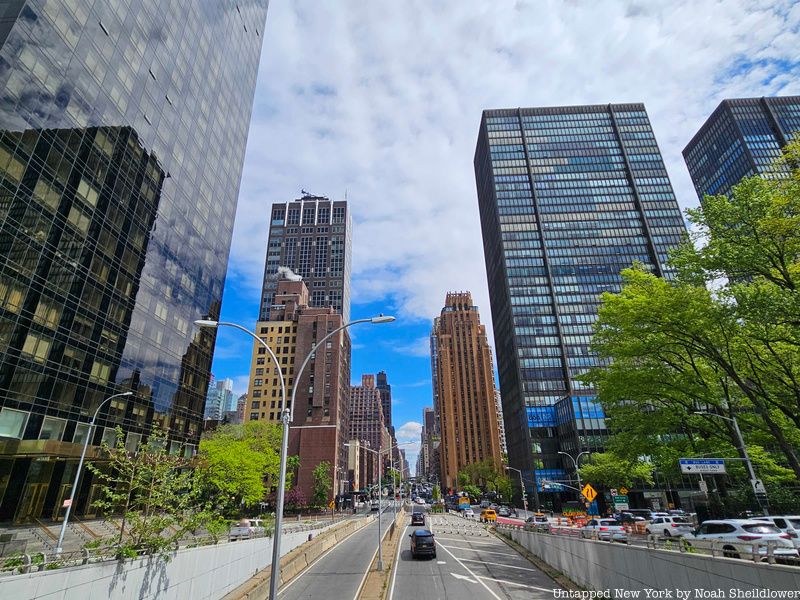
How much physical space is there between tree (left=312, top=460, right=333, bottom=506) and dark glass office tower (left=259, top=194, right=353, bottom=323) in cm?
7264

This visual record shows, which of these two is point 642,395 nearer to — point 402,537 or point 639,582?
point 639,582

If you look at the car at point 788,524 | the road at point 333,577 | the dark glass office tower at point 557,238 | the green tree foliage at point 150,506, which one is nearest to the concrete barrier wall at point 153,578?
the green tree foliage at point 150,506

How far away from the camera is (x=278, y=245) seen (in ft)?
552

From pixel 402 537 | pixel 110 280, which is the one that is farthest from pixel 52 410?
pixel 402 537

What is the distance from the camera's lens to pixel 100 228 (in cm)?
3997

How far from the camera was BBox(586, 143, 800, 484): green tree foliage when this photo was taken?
61.3 ft

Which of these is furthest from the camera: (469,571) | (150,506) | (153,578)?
(469,571)

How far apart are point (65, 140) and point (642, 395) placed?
49.9 meters

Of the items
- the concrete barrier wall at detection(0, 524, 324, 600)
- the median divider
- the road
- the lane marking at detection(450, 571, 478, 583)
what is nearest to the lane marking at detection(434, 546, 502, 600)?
the lane marking at detection(450, 571, 478, 583)

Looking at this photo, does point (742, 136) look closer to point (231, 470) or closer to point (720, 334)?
point (720, 334)

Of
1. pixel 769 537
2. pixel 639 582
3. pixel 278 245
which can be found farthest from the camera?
pixel 278 245

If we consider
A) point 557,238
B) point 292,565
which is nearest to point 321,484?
point 292,565

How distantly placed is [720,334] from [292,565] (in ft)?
93.2

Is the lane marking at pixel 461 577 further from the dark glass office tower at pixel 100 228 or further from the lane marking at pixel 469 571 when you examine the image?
the dark glass office tower at pixel 100 228
